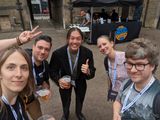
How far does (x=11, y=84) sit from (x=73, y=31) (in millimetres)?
1485

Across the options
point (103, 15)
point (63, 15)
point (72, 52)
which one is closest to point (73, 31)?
point (72, 52)

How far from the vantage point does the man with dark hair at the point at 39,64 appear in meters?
2.56

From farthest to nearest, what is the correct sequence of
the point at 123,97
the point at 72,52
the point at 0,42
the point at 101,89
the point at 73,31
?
the point at 101,89 < the point at 72,52 < the point at 73,31 < the point at 0,42 < the point at 123,97

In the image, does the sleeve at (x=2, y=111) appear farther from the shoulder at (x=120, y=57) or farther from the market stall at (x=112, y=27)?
the market stall at (x=112, y=27)

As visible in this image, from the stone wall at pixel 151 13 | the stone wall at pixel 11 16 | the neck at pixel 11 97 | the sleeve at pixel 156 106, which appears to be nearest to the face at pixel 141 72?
the sleeve at pixel 156 106

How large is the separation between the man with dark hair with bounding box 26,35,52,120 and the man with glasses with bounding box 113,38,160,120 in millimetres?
1339

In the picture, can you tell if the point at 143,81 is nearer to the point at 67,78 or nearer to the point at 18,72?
the point at 18,72

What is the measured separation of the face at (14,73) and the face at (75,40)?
1.25m

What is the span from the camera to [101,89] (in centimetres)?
508

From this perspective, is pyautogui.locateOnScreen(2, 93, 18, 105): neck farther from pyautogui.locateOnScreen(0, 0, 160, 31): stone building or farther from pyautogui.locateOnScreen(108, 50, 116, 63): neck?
pyautogui.locateOnScreen(0, 0, 160, 31): stone building

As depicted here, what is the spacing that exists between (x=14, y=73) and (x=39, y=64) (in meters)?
1.06

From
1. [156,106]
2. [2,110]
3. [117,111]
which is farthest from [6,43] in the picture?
[156,106]

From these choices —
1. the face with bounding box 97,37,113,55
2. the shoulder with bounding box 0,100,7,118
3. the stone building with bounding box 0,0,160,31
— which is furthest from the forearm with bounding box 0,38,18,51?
the stone building with bounding box 0,0,160,31

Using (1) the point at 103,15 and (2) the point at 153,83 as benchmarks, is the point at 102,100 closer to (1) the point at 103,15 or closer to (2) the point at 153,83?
(2) the point at 153,83
